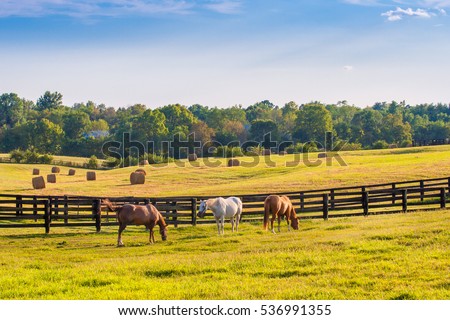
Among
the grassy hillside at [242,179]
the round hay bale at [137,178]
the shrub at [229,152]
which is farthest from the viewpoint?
the shrub at [229,152]

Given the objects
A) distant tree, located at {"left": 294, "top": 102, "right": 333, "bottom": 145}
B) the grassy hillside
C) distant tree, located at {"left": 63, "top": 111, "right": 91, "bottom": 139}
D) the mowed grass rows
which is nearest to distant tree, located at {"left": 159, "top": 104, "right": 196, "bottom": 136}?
distant tree, located at {"left": 63, "top": 111, "right": 91, "bottom": 139}

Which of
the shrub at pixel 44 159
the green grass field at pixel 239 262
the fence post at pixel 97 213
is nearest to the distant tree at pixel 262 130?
the shrub at pixel 44 159

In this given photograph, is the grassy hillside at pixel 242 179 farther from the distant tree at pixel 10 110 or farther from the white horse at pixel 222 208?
the distant tree at pixel 10 110

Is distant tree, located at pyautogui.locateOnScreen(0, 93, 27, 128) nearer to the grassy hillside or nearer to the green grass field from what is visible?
the grassy hillside

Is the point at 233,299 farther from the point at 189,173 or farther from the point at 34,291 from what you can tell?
A: the point at 189,173

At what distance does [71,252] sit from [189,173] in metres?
45.9

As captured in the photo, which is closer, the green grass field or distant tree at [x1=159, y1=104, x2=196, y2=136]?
the green grass field

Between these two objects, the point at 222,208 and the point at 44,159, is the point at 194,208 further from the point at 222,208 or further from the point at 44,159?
the point at 44,159

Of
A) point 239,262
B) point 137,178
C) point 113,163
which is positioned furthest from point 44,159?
point 239,262

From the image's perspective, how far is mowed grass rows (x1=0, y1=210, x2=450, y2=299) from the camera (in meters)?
11.3

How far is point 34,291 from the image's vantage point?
11.8 metres

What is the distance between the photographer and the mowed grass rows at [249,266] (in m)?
11.3

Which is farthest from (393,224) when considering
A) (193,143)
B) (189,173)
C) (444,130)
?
(444,130)

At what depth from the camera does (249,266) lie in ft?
45.4
